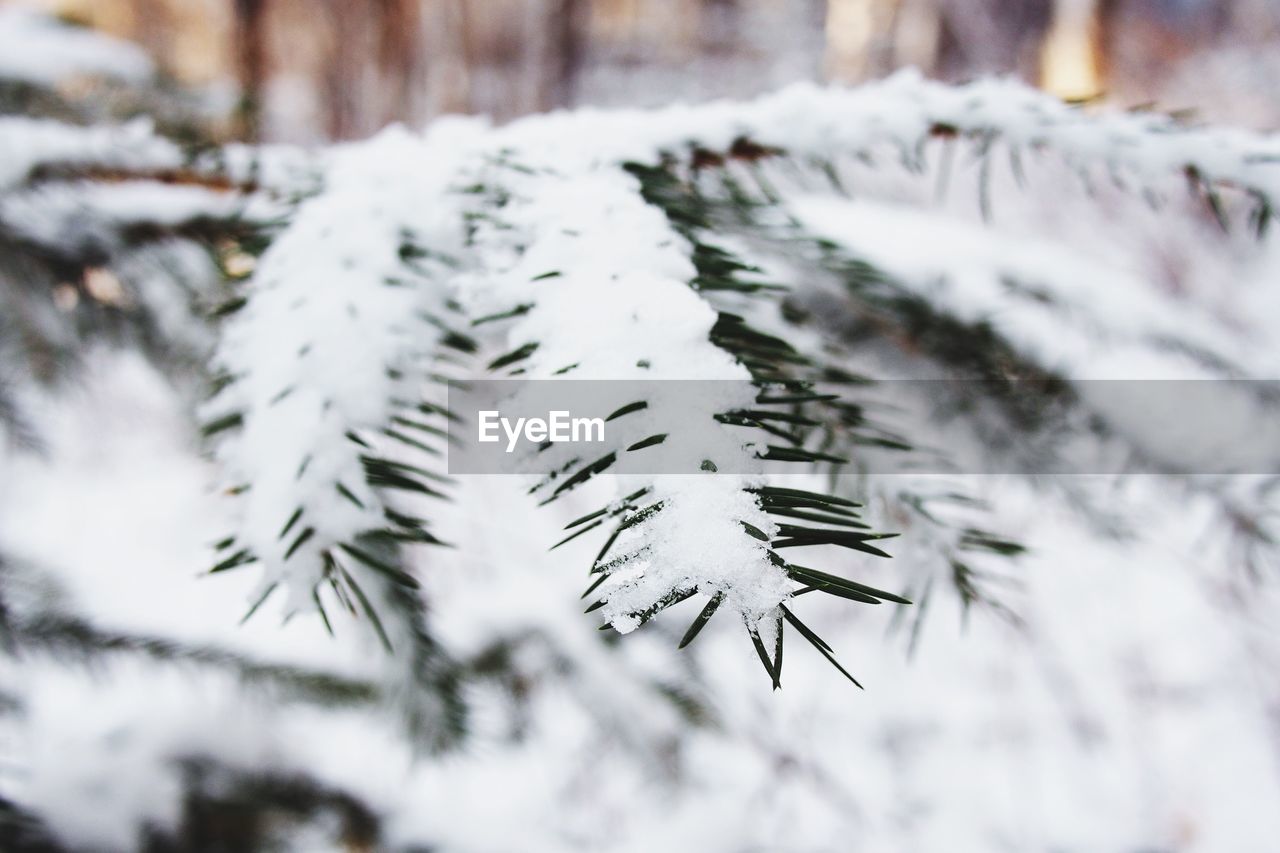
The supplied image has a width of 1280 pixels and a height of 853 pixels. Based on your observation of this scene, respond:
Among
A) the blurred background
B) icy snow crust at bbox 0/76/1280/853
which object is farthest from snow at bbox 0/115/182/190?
the blurred background

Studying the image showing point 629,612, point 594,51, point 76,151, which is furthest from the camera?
point 594,51

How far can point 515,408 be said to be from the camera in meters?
0.23

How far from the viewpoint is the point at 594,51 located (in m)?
6.50

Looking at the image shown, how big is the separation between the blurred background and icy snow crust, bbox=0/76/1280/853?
7.14ft

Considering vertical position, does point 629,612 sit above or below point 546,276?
below

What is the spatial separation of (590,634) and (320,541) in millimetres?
864

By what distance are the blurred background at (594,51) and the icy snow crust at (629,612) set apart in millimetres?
2176

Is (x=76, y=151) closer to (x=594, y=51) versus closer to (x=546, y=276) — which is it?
(x=546, y=276)

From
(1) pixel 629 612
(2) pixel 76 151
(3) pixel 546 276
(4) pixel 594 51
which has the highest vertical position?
(4) pixel 594 51

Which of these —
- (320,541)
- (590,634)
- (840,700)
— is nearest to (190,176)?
(320,541)

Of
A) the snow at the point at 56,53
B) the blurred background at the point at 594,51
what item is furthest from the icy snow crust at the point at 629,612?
the blurred background at the point at 594,51

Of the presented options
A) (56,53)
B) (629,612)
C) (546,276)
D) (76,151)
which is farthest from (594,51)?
(629,612)

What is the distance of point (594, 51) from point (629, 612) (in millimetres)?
7417

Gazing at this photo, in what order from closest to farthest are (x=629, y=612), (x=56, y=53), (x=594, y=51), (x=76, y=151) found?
(x=629, y=612), (x=76, y=151), (x=56, y=53), (x=594, y=51)
